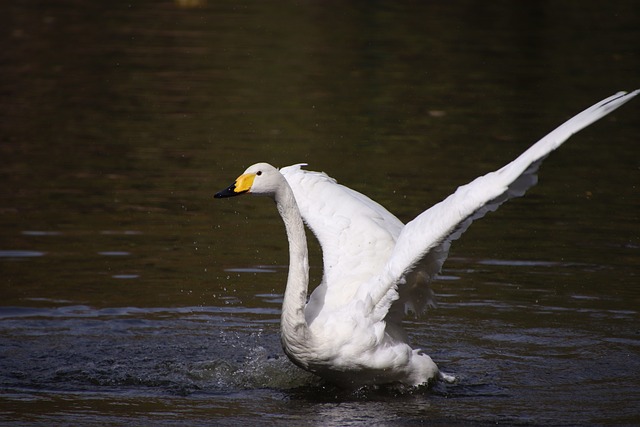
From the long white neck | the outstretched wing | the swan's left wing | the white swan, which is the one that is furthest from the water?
the swan's left wing

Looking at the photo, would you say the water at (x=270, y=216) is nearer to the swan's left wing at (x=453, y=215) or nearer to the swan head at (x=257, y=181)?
the swan's left wing at (x=453, y=215)

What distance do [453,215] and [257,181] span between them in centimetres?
140

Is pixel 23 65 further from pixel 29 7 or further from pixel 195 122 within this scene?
pixel 29 7

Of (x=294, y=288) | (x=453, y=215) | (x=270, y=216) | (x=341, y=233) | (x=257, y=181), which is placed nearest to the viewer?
(x=453, y=215)

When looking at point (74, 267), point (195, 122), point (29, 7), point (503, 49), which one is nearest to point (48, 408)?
point (74, 267)

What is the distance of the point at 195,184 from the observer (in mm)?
14281

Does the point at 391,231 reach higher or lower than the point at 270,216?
higher

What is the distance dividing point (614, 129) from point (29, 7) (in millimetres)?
17279

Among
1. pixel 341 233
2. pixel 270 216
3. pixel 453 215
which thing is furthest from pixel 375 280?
pixel 270 216

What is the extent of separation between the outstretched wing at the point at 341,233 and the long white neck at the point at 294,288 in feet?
0.92

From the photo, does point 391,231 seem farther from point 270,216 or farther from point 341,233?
point 270,216

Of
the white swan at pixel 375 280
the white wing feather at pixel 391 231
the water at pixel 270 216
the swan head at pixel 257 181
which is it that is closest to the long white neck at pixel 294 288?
the white swan at pixel 375 280

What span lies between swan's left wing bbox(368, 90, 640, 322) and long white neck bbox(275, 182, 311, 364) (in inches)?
17.9

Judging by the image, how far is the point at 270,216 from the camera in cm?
1332
